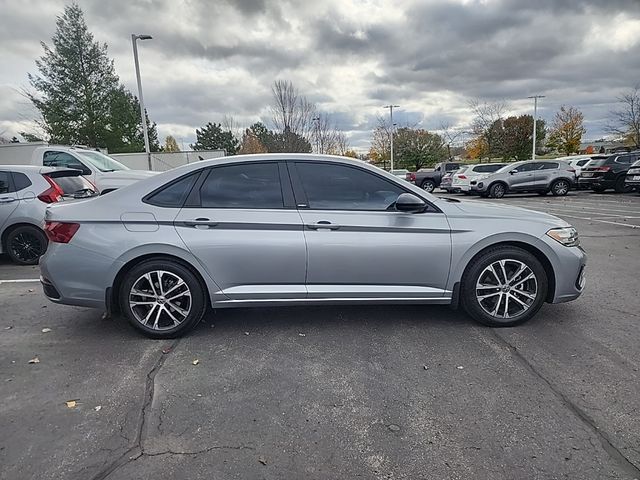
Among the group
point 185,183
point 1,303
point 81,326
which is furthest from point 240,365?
point 1,303

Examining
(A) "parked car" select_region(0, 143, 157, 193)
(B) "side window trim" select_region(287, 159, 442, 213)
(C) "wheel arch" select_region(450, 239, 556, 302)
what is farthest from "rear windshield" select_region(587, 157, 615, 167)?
(A) "parked car" select_region(0, 143, 157, 193)

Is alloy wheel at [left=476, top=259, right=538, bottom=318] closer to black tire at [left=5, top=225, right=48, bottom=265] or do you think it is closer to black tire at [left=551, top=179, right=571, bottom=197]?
black tire at [left=5, top=225, right=48, bottom=265]

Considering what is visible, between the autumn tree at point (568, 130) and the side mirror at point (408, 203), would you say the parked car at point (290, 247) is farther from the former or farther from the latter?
the autumn tree at point (568, 130)

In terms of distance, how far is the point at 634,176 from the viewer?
1561 centimetres

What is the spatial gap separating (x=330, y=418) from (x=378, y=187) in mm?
1993

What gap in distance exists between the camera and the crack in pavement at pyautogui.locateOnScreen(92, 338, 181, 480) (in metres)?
2.00

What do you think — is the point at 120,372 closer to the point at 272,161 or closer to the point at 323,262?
the point at 323,262

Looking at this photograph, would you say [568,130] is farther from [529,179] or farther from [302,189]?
[302,189]

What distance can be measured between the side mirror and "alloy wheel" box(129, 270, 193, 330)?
200 cm

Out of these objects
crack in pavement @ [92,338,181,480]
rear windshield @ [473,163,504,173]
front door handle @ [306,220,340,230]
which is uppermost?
rear windshield @ [473,163,504,173]

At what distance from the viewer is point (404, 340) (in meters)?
3.38

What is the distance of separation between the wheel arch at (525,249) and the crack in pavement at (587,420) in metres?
0.73

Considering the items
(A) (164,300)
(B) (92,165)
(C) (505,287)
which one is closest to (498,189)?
(C) (505,287)

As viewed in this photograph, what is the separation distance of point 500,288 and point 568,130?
193ft
